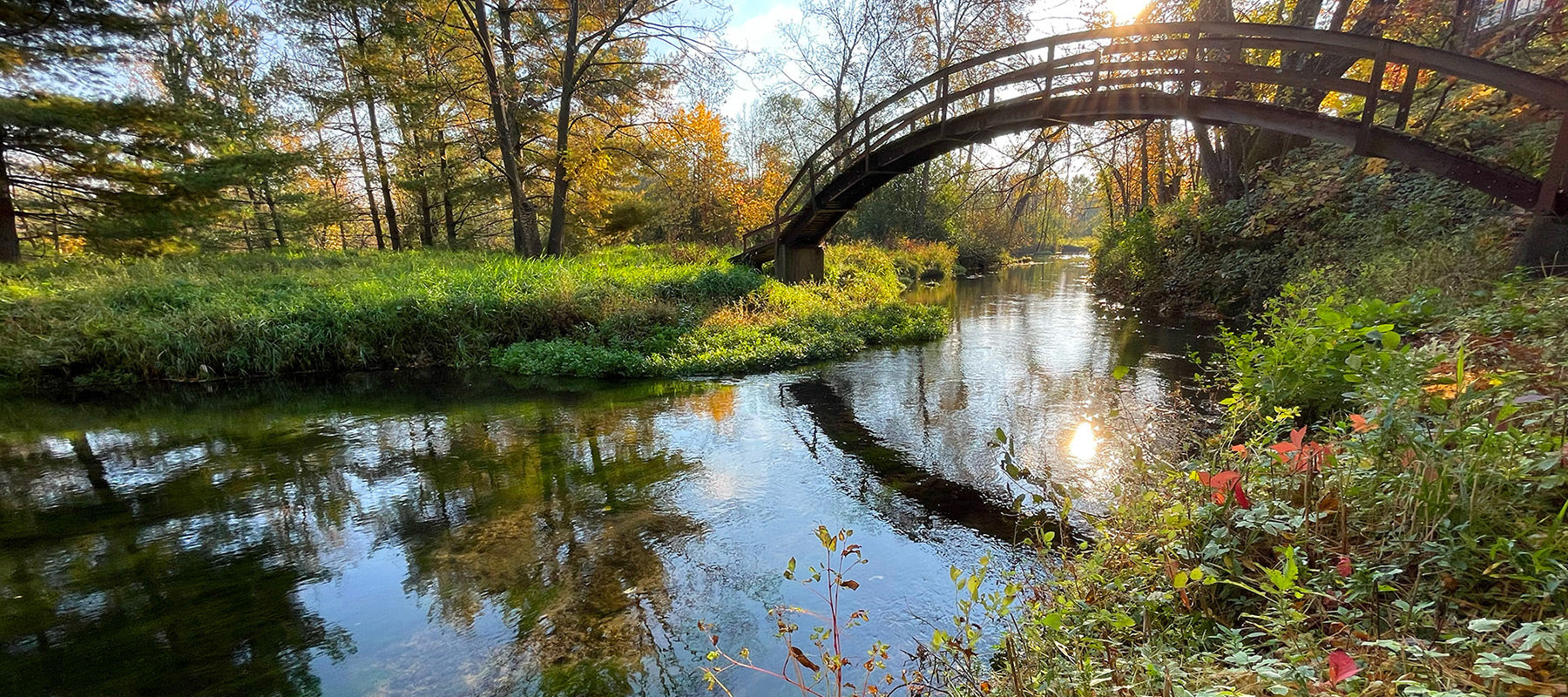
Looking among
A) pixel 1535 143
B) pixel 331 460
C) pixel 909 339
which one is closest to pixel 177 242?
pixel 331 460

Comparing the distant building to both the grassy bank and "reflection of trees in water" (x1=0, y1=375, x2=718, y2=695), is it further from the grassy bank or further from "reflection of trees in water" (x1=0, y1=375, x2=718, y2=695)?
"reflection of trees in water" (x1=0, y1=375, x2=718, y2=695)

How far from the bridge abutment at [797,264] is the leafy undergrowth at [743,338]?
1.28 m

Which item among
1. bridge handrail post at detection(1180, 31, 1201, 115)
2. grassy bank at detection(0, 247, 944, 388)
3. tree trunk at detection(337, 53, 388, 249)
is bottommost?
grassy bank at detection(0, 247, 944, 388)

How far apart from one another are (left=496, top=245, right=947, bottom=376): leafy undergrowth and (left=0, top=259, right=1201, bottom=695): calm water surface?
84 cm

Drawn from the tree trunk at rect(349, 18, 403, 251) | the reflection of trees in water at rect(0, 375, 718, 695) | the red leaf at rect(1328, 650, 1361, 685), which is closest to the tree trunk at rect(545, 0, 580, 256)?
the tree trunk at rect(349, 18, 403, 251)

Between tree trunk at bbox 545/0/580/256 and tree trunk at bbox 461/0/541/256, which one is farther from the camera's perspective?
tree trunk at bbox 545/0/580/256

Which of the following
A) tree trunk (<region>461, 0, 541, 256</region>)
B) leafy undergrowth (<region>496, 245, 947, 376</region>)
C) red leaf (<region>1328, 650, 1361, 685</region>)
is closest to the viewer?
red leaf (<region>1328, 650, 1361, 685</region>)

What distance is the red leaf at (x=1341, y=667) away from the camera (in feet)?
4.76

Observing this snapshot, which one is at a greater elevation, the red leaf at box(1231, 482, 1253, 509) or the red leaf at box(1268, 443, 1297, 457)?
the red leaf at box(1268, 443, 1297, 457)

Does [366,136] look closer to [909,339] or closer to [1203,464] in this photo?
[909,339]

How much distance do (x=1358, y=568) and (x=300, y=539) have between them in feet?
20.4

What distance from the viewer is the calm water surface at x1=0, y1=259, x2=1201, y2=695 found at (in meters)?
3.26

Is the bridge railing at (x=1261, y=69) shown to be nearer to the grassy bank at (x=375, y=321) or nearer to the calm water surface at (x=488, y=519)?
the calm water surface at (x=488, y=519)

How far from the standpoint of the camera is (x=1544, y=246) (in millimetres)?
5281
